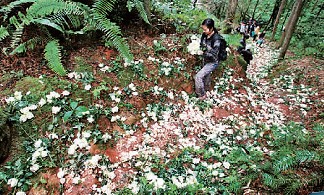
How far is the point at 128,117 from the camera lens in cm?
419

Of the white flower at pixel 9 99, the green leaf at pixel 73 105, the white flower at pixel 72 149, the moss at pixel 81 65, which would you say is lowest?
the white flower at pixel 72 149

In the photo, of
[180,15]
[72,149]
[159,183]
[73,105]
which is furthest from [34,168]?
[180,15]

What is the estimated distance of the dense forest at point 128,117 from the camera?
3.04m

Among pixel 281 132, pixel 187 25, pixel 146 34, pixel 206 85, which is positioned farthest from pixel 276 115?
pixel 146 34

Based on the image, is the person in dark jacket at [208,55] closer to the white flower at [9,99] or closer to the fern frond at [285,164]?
the fern frond at [285,164]

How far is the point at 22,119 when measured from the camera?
133 inches

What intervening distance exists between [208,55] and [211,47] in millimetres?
206

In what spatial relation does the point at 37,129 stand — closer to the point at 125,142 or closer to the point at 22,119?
the point at 22,119

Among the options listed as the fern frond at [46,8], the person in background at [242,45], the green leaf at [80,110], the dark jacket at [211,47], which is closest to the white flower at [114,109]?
the green leaf at [80,110]

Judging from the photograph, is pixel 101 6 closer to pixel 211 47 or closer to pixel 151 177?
pixel 211 47

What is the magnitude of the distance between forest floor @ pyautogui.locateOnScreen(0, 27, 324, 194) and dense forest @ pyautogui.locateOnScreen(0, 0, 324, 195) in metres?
0.02

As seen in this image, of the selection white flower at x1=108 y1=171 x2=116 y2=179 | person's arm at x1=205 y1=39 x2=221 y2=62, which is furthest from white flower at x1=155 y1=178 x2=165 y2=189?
person's arm at x1=205 y1=39 x2=221 y2=62

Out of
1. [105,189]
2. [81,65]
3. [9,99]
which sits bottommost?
[105,189]

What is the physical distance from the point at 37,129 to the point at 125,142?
1435mm
